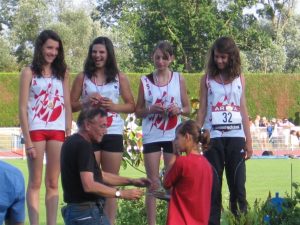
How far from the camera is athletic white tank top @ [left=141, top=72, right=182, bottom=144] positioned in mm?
8562

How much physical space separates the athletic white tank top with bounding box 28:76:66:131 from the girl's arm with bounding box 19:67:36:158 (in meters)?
0.06

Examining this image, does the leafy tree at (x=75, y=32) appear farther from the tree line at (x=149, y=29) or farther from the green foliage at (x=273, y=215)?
the green foliage at (x=273, y=215)

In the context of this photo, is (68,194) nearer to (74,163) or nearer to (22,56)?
(74,163)

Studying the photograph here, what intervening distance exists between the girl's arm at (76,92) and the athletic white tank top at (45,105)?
30 cm

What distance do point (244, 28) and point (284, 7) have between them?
38.3 ft

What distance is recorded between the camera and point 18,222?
4809 mm

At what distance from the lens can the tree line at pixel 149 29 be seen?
5969 centimetres

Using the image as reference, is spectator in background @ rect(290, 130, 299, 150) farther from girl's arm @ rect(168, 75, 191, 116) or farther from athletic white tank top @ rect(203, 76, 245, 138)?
athletic white tank top @ rect(203, 76, 245, 138)

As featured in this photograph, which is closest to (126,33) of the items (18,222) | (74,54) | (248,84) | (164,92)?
(74,54)

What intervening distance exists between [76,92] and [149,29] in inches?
2062

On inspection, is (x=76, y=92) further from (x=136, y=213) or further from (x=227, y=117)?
(x=136, y=213)

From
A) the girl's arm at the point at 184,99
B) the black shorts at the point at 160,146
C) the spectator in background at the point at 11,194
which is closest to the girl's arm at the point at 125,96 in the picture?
the black shorts at the point at 160,146

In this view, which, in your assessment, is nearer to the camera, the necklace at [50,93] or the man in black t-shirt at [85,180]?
the man in black t-shirt at [85,180]

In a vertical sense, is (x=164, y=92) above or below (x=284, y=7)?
below
